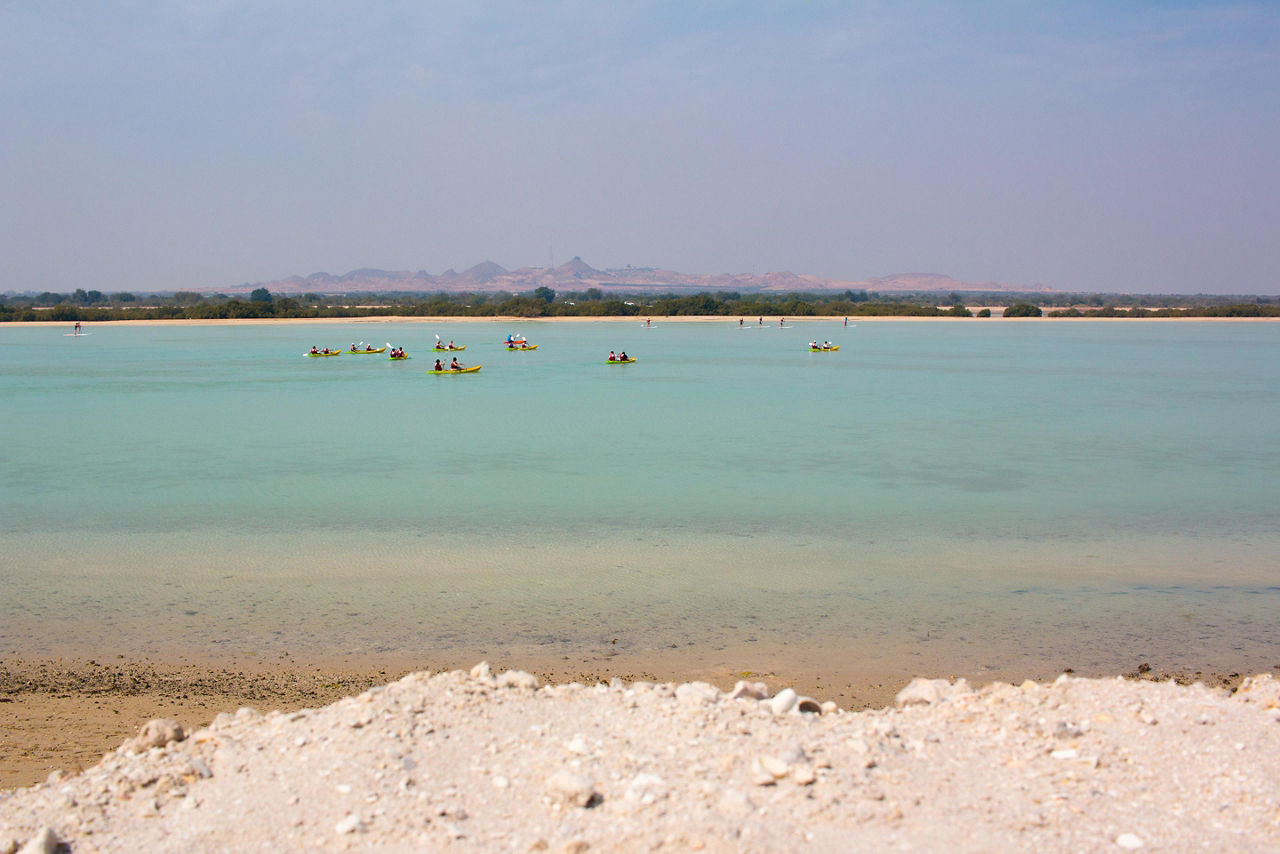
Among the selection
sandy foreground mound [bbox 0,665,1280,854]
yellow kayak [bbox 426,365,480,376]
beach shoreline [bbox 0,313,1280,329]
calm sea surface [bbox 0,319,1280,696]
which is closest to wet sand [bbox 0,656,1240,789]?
calm sea surface [bbox 0,319,1280,696]

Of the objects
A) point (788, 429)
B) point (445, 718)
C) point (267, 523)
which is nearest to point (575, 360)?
point (788, 429)

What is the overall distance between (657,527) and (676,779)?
298 inches

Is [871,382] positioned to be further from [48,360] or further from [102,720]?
[48,360]

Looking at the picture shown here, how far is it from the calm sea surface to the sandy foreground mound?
2417 mm

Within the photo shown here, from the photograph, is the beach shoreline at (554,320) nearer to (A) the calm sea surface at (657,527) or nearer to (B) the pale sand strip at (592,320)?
(B) the pale sand strip at (592,320)

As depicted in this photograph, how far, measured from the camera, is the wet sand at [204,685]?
602 cm

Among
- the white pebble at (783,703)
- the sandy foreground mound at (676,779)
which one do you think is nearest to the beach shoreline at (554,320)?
the white pebble at (783,703)

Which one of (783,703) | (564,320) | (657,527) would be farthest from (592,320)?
(783,703)

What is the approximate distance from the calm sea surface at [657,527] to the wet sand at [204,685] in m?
0.22

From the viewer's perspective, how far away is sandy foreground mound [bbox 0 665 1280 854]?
392 cm

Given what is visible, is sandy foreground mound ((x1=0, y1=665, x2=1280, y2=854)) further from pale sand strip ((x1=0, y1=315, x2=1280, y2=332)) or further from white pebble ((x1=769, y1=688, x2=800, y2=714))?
pale sand strip ((x1=0, y1=315, x2=1280, y2=332))

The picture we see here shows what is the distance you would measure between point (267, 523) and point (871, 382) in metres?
23.4


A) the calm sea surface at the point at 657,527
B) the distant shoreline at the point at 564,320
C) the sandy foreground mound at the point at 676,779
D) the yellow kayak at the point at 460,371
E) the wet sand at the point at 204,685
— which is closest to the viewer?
the sandy foreground mound at the point at 676,779

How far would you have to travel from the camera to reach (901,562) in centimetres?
1032
